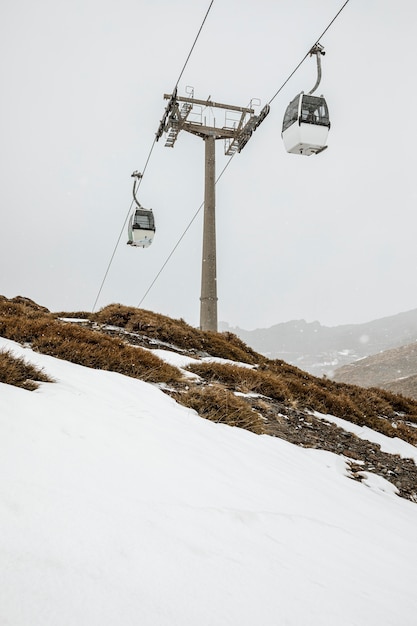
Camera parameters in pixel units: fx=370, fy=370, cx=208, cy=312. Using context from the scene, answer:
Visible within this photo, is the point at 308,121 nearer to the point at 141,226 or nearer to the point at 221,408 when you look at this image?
the point at 221,408

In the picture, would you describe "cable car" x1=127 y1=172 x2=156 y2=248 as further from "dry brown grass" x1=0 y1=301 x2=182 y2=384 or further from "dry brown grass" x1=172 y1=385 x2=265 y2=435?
"dry brown grass" x1=172 y1=385 x2=265 y2=435

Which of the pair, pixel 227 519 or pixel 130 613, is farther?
pixel 227 519

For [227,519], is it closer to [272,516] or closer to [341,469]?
[272,516]

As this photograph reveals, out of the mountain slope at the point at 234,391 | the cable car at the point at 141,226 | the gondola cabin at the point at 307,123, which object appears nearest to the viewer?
the mountain slope at the point at 234,391

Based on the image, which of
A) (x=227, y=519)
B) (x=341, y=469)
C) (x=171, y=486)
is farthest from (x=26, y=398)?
(x=341, y=469)

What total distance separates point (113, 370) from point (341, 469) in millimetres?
3754

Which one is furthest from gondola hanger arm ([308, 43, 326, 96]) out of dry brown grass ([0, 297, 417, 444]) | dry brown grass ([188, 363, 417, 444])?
dry brown grass ([0, 297, 417, 444])

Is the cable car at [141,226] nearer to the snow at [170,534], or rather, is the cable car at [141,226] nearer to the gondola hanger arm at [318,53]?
the gondola hanger arm at [318,53]

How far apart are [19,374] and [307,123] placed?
8.05 m

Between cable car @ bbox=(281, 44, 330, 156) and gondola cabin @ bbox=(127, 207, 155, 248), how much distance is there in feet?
27.4

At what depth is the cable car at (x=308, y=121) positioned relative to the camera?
8.50m

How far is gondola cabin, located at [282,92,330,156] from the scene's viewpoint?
27.9 ft

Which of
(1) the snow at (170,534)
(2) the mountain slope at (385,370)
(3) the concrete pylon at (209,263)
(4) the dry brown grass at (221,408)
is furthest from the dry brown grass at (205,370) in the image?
(2) the mountain slope at (385,370)

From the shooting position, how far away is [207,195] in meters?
17.6
